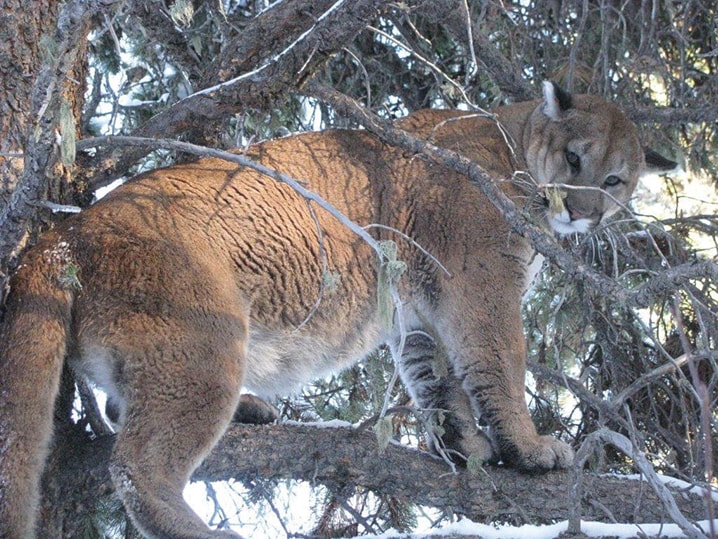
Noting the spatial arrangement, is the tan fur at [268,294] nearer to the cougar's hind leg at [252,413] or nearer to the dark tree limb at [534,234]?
the cougar's hind leg at [252,413]

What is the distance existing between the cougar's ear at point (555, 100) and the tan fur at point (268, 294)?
21 millimetres

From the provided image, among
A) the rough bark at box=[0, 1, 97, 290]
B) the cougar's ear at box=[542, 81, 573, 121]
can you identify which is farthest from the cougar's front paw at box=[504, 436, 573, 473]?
the rough bark at box=[0, 1, 97, 290]

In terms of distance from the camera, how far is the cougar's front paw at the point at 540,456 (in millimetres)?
4789

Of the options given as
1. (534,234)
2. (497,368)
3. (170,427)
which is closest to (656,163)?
(497,368)

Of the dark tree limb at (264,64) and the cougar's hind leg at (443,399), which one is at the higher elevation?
the dark tree limb at (264,64)

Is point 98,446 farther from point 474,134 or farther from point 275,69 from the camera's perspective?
point 474,134

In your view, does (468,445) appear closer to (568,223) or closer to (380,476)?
(380,476)

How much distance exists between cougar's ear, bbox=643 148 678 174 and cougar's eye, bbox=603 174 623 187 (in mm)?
324

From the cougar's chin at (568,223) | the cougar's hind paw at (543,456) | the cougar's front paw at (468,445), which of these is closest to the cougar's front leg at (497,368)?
the cougar's hind paw at (543,456)

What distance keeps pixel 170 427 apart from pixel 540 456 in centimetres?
203

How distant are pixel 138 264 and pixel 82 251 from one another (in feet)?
0.82

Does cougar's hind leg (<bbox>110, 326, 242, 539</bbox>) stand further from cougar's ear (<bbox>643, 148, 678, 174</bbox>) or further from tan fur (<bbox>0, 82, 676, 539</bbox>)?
cougar's ear (<bbox>643, 148, 678, 174</bbox>)

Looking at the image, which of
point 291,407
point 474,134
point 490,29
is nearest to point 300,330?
point 291,407

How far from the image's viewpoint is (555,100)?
5539 millimetres
